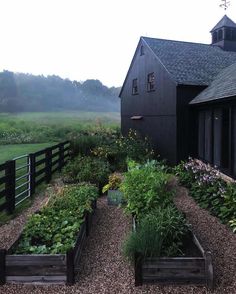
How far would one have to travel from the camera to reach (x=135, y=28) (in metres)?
26.5

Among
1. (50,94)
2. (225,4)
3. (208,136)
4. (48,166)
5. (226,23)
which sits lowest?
(48,166)

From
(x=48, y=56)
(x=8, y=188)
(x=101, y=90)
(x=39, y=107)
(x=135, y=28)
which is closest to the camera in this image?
(x=8, y=188)

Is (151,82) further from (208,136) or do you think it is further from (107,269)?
(107,269)

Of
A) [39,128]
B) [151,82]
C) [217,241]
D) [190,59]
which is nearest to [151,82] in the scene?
[151,82]

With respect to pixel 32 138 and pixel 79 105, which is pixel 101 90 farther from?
pixel 32 138

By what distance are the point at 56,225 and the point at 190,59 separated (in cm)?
1177

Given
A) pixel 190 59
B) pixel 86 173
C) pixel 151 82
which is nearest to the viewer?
pixel 86 173

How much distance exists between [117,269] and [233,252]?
68.3 inches

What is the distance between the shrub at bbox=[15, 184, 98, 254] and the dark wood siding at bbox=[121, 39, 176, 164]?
22.7ft

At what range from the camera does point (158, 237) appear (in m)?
4.29

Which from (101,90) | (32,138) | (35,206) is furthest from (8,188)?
(101,90)

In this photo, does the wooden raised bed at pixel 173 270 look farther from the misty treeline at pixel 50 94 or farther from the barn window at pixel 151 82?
the misty treeline at pixel 50 94

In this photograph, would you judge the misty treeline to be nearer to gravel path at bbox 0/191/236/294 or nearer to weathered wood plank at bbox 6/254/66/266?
gravel path at bbox 0/191/236/294

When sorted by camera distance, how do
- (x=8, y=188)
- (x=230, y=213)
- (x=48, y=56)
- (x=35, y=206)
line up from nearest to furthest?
1. (x=230, y=213)
2. (x=8, y=188)
3. (x=35, y=206)
4. (x=48, y=56)
